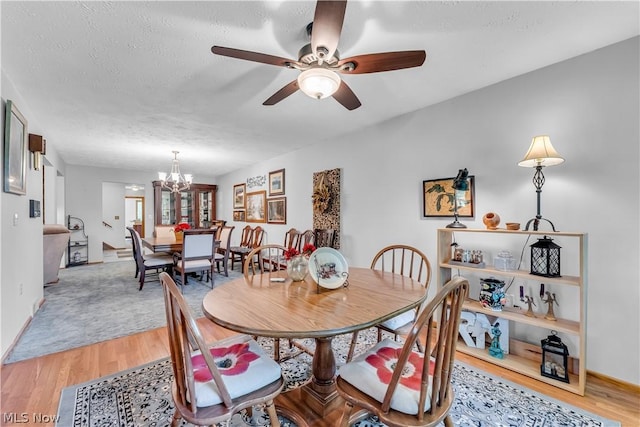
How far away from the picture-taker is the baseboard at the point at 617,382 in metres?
1.83

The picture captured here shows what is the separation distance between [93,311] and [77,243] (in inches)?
158

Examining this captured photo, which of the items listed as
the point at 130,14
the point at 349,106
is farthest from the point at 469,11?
the point at 130,14

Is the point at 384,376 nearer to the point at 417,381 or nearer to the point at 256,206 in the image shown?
the point at 417,381

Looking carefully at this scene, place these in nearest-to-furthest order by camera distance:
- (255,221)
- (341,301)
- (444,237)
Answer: (341,301) → (444,237) → (255,221)

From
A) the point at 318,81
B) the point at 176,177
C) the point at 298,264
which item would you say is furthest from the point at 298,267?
the point at 176,177

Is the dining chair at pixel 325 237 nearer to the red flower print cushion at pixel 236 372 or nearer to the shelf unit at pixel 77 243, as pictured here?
the red flower print cushion at pixel 236 372

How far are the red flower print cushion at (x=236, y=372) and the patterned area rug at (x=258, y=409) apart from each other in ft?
1.60

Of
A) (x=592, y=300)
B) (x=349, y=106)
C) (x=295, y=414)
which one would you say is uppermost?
(x=349, y=106)

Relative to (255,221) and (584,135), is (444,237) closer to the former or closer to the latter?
(584,135)

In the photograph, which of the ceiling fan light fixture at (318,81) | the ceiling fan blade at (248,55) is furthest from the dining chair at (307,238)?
the ceiling fan blade at (248,55)

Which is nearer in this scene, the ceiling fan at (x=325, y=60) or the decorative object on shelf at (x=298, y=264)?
the ceiling fan at (x=325, y=60)

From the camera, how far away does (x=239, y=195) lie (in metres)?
6.99

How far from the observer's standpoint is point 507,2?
1.51 meters

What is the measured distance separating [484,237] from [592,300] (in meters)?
0.82
